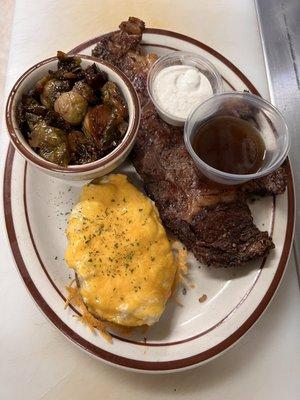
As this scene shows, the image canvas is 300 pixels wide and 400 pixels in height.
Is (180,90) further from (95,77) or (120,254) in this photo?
(120,254)

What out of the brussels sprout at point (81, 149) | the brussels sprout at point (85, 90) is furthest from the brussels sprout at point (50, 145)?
the brussels sprout at point (85, 90)

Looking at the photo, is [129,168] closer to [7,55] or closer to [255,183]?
[255,183]

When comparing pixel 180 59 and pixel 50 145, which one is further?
pixel 180 59

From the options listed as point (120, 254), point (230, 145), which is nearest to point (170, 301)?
point (120, 254)

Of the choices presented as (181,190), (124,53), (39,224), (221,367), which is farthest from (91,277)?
(124,53)

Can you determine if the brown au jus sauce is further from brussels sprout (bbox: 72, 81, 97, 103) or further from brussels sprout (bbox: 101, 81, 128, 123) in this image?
brussels sprout (bbox: 72, 81, 97, 103)

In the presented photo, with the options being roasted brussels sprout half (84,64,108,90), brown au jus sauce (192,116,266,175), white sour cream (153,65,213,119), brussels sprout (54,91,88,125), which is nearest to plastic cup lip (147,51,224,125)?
white sour cream (153,65,213,119)
